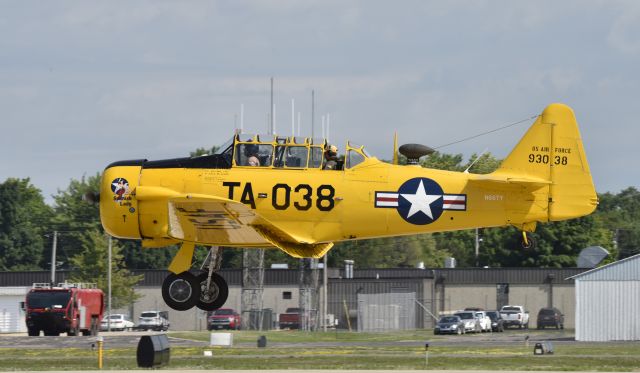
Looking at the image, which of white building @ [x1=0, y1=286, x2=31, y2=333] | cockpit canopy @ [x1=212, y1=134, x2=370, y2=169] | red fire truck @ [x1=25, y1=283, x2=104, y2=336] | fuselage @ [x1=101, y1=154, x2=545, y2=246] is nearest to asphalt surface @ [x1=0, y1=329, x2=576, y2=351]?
red fire truck @ [x1=25, y1=283, x2=104, y2=336]

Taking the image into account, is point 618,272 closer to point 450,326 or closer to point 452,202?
point 450,326

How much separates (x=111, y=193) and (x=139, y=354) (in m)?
20.2

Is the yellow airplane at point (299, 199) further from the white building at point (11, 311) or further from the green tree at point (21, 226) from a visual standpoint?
the green tree at point (21, 226)

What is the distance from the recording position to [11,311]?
83.7 metres

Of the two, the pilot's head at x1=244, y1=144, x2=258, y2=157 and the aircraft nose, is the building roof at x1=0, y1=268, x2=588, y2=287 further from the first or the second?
the pilot's head at x1=244, y1=144, x2=258, y2=157

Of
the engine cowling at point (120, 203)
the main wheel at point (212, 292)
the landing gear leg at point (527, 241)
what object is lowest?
the main wheel at point (212, 292)

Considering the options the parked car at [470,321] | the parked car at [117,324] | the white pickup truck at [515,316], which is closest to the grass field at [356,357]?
the parked car at [470,321]

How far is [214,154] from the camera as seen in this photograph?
92.5ft

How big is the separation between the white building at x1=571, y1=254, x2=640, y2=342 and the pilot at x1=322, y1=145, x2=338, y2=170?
43.7 metres

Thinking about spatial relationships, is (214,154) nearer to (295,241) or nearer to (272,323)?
(295,241)

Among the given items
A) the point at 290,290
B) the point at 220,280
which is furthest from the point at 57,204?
the point at 220,280

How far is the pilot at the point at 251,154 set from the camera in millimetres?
28078

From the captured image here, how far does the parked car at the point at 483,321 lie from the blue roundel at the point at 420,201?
171 ft

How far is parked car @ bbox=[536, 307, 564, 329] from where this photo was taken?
89.0 m
